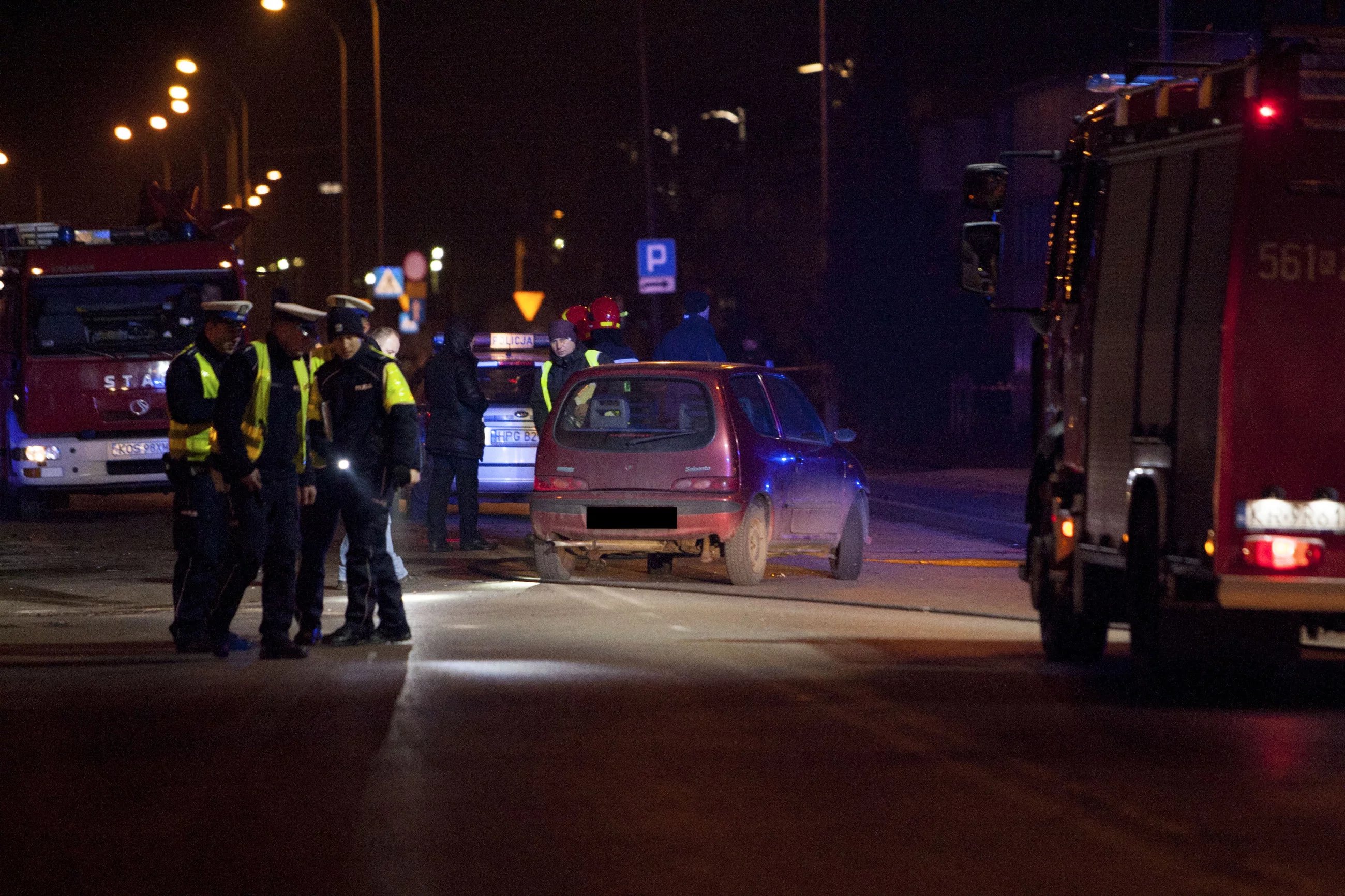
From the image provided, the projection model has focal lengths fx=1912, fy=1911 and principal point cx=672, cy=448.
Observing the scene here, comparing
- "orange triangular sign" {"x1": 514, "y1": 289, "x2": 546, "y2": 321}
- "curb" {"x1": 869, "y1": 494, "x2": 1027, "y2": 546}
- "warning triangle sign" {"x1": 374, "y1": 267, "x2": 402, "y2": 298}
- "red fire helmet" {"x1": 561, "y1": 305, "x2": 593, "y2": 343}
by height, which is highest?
"warning triangle sign" {"x1": 374, "y1": 267, "x2": 402, "y2": 298}

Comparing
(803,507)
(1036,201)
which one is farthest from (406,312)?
(803,507)

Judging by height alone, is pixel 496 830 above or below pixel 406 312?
below

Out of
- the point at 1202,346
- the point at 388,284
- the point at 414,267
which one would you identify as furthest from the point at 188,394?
the point at 414,267

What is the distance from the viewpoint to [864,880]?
212 inches

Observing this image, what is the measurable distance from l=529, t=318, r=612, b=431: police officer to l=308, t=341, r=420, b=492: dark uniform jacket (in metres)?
5.04

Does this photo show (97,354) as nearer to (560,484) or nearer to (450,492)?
(450,492)

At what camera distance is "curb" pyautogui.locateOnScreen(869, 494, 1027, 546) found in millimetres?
17891

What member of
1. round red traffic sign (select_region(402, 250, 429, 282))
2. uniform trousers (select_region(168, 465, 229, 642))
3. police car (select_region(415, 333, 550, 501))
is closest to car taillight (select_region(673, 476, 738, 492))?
uniform trousers (select_region(168, 465, 229, 642))

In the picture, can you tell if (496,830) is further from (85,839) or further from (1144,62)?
(1144,62)

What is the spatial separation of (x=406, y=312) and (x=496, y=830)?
34.7 meters

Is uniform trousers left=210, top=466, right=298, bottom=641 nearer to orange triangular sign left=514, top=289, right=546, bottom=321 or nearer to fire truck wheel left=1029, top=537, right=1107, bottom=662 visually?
fire truck wheel left=1029, top=537, right=1107, bottom=662

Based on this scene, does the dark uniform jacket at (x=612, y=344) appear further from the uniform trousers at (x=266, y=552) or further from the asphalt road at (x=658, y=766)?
the uniform trousers at (x=266, y=552)

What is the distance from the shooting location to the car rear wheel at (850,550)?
45.9 ft

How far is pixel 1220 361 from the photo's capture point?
7.85m
